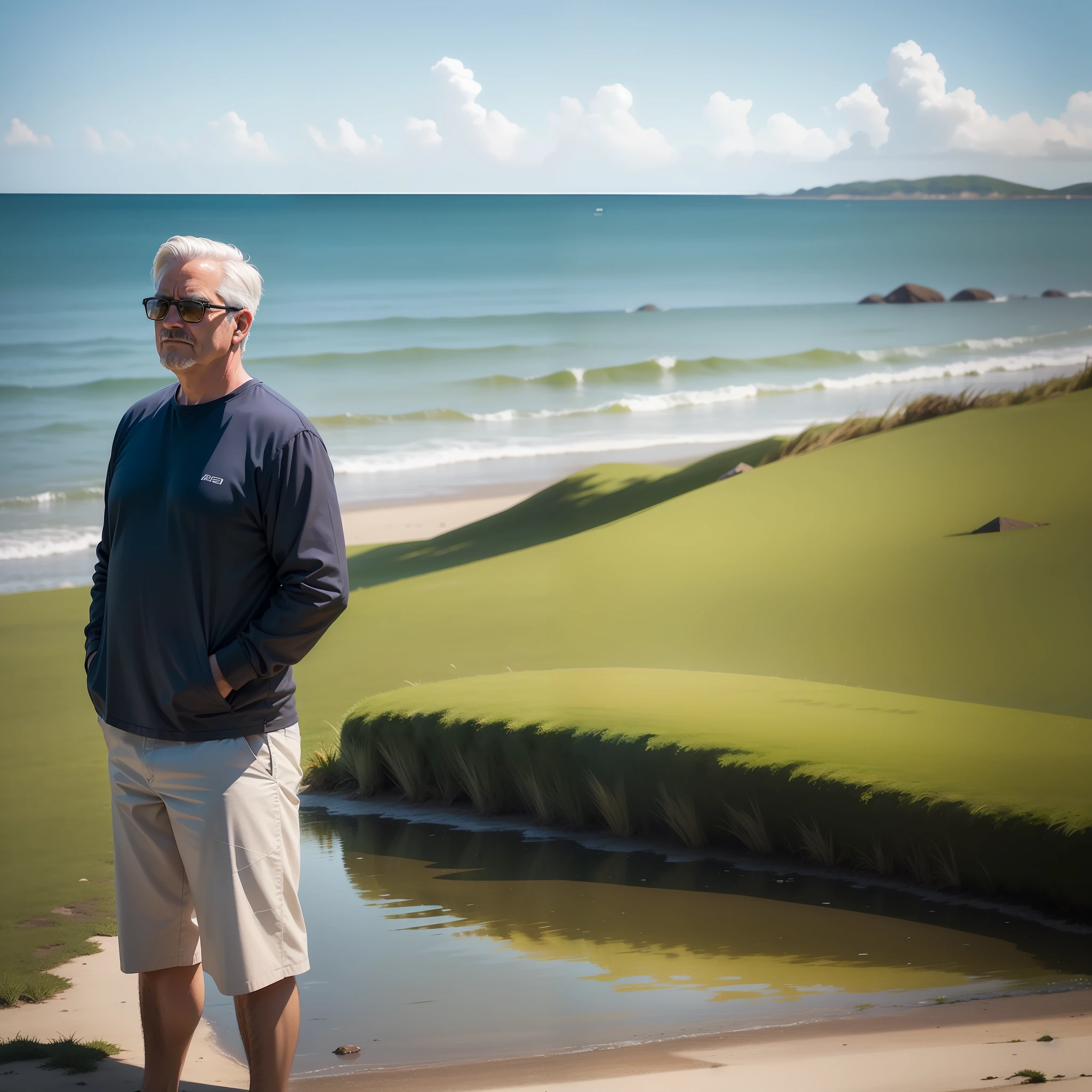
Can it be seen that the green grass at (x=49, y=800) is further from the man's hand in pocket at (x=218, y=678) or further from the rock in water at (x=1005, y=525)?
the rock in water at (x=1005, y=525)

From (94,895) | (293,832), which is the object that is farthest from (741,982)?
(94,895)

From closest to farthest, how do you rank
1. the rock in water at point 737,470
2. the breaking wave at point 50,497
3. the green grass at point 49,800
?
the green grass at point 49,800, the rock in water at point 737,470, the breaking wave at point 50,497

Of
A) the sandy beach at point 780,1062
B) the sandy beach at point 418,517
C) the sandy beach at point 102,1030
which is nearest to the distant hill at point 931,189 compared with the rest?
the sandy beach at point 418,517

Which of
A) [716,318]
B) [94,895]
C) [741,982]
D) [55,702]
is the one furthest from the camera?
[716,318]

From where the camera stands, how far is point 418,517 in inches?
159

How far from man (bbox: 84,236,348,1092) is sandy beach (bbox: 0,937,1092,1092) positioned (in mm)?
339

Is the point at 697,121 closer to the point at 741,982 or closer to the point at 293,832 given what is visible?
the point at 741,982

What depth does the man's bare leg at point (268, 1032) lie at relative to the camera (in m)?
1.31

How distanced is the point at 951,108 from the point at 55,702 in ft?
8.93

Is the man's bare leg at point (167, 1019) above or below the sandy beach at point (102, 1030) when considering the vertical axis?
above

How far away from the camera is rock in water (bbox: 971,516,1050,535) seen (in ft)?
9.75

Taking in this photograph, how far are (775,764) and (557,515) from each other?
1580 mm

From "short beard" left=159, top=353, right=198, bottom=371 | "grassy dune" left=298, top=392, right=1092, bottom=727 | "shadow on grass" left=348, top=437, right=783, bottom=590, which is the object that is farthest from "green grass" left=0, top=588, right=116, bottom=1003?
"short beard" left=159, top=353, right=198, bottom=371

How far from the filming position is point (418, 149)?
3203mm
